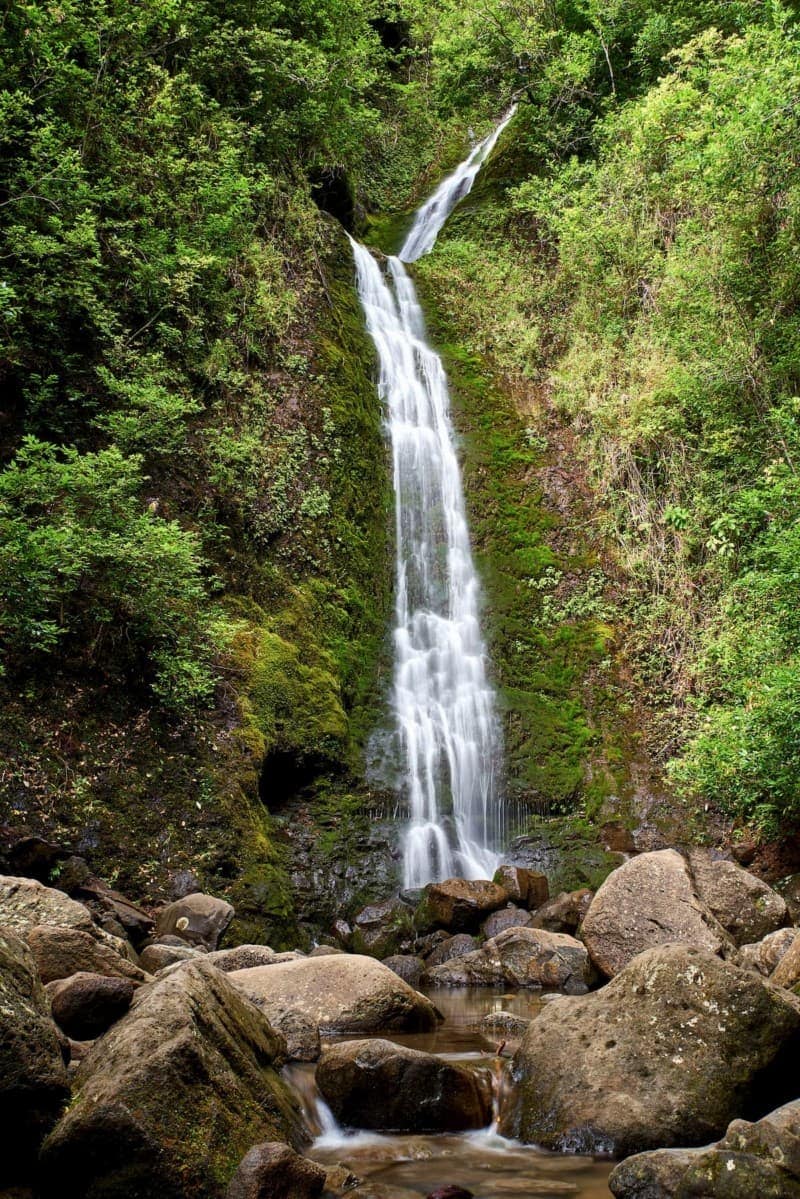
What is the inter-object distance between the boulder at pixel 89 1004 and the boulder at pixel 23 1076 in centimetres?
78

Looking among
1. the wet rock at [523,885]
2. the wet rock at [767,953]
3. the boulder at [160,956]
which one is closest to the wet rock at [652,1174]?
the wet rock at [767,953]

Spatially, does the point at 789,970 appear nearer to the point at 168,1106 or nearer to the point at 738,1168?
the point at 738,1168

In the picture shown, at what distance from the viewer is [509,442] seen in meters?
16.0

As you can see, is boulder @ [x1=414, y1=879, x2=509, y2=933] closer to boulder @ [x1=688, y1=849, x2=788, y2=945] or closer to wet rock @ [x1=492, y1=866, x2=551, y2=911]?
wet rock @ [x1=492, y1=866, x2=551, y2=911]

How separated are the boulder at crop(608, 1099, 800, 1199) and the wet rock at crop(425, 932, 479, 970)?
5545 millimetres

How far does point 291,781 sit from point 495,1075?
6.07 m

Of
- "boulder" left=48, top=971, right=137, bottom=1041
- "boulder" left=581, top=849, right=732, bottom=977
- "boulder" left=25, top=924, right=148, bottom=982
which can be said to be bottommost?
"boulder" left=25, top=924, right=148, bottom=982

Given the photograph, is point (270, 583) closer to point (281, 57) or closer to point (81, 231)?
point (81, 231)

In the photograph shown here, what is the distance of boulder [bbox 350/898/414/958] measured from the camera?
29.1 ft

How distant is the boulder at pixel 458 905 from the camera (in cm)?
928

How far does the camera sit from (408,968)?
8.23 meters

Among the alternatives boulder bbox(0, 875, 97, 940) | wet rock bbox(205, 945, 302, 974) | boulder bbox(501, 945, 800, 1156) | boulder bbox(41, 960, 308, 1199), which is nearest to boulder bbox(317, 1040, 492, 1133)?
boulder bbox(501, 945, 800, 1156)

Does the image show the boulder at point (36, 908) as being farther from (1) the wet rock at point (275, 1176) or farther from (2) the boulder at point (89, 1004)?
(1) the wet rock at point (275, 1176)

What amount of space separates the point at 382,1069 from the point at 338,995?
1.41 m
